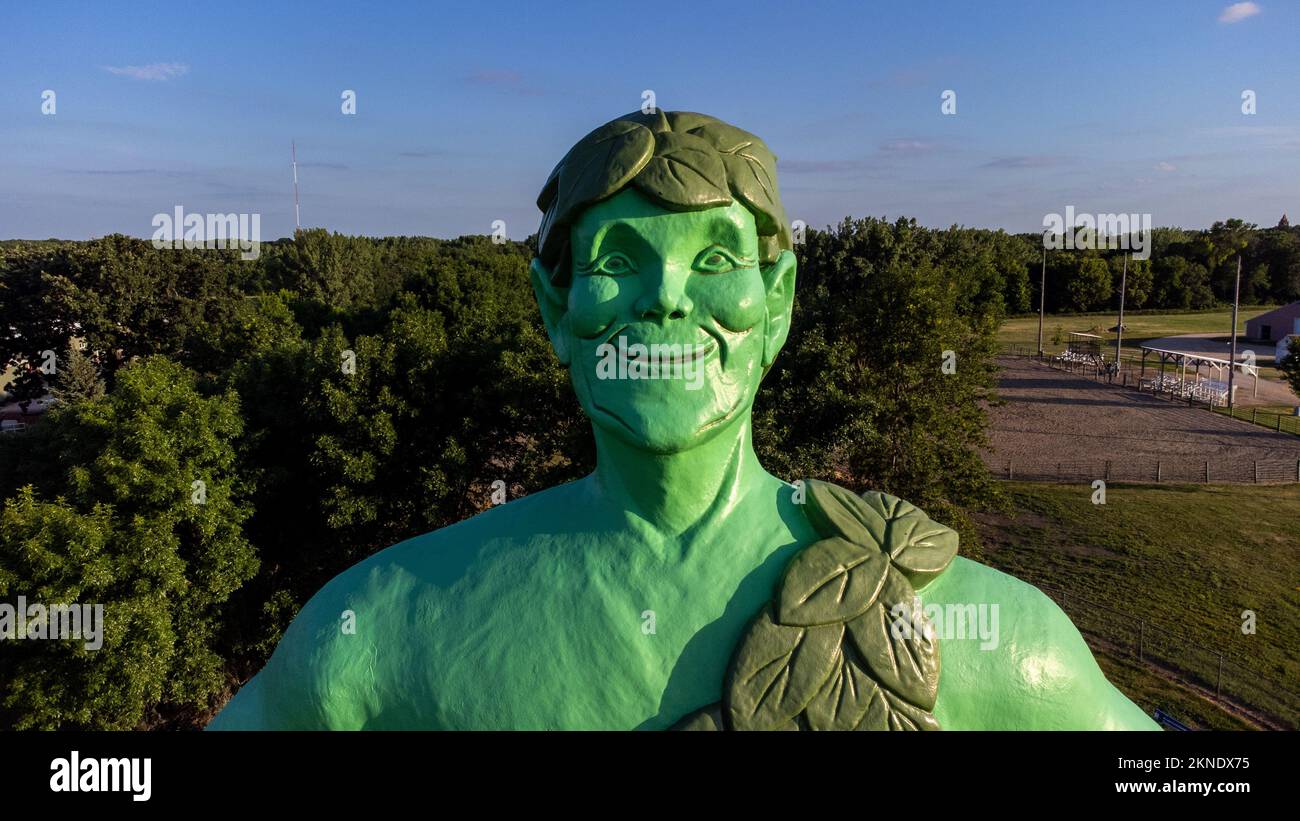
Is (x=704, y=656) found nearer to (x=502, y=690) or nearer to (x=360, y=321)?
(x=502, y=690)

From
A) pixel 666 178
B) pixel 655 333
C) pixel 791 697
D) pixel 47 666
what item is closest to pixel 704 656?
pixel 791 697

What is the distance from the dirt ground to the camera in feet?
109

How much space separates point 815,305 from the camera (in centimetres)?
2500

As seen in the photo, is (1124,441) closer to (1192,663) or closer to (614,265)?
(1192,663)

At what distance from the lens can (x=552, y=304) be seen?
4215 mm

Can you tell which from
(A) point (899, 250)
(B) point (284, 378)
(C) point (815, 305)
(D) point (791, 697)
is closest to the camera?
(D) point (791, 697)

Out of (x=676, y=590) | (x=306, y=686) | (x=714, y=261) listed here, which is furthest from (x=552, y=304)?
(x=306, y=686)

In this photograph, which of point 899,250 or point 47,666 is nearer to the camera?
point 47,666

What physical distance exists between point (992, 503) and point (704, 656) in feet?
61.6

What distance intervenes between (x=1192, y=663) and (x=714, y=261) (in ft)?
63.9

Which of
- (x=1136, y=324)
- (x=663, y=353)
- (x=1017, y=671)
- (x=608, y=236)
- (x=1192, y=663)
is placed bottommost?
(x=1192, y=663)

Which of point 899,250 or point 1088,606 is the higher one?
point 899,250

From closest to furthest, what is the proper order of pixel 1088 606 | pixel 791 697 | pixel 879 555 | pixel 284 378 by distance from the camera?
pixel 791 697 < pixel 879 555 < pixel 284 378 < pixel 1088 606

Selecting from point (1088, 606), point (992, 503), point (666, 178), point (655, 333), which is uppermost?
point (666, 178)
